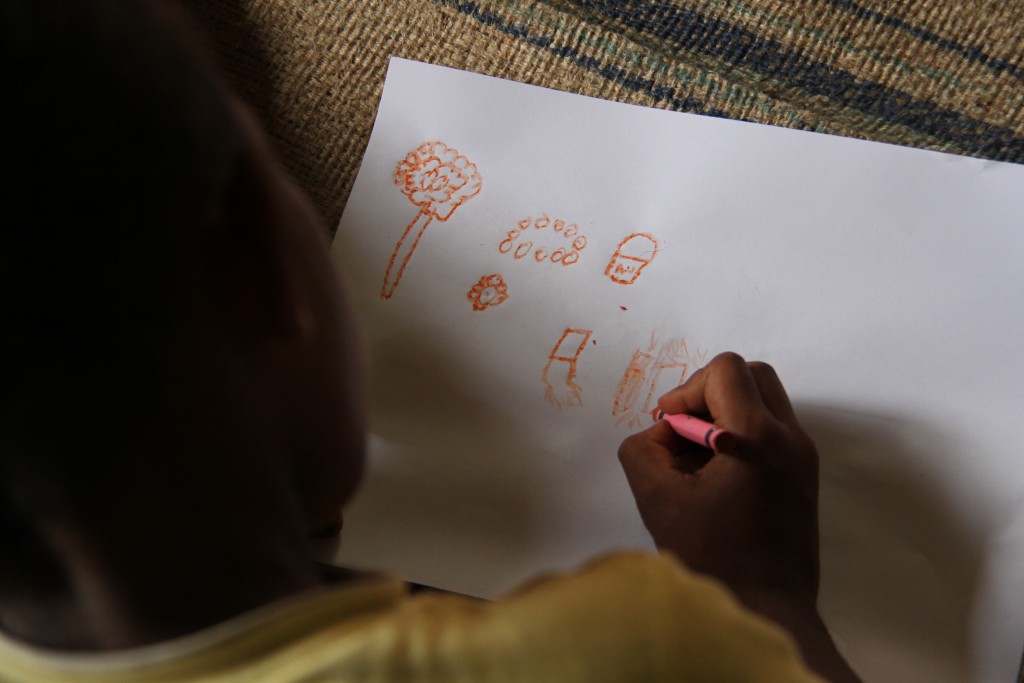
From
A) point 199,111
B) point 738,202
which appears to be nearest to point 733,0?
point 738,202

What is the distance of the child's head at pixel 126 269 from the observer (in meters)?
0.20

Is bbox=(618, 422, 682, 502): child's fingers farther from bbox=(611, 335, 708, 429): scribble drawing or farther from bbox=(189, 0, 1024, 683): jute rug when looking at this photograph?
bbox=(189, 0, 1024, 683): jute rug

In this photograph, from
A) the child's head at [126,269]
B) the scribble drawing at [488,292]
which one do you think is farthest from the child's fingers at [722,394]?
the child's head at [126,269]

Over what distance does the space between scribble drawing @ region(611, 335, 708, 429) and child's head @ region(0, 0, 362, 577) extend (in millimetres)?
216

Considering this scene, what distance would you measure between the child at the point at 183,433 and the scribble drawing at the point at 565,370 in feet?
0.49

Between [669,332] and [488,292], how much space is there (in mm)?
105

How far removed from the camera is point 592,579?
265mm

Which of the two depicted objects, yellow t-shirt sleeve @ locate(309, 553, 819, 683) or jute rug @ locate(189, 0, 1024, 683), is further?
jute rug @ locate(189, 0, 1024, 683)

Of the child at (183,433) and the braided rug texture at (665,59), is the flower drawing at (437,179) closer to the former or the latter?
the braided rug texture at (665,59)

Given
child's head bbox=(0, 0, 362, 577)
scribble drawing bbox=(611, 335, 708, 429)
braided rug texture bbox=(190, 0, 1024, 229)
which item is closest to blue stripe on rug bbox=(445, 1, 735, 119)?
braided rug texture bbox=(190, 0, 1024, 229)

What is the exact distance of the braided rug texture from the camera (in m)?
0.45

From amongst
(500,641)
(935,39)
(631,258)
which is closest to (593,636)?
(500,641)

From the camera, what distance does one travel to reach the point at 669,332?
45 centimetres

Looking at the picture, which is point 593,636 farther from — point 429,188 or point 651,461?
point 429,188
